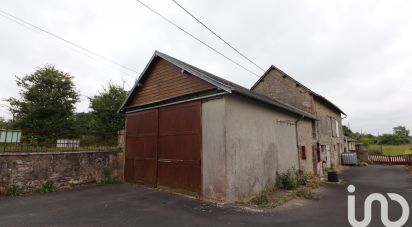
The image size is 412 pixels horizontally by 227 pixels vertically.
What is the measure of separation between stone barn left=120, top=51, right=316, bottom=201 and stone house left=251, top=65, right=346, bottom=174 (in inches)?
157

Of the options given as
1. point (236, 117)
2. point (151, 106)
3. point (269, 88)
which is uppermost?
point (269, 88)

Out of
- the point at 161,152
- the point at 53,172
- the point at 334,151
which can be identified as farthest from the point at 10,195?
the point at 334,151

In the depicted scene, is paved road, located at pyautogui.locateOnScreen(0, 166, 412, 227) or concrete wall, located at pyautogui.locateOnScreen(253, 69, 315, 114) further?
concrete wall, located at pyautogui.locateOnScreen(253, 69, 315, 114)

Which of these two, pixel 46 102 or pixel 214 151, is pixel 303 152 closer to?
pixel 214 151

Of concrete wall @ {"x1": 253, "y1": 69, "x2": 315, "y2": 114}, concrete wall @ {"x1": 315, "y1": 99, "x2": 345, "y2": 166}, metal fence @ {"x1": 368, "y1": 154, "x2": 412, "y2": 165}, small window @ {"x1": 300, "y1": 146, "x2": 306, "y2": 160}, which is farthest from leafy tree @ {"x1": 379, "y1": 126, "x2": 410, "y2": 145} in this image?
small window @ {"x1": 300, "y1": 146, "x2": 306, "y2": 160}

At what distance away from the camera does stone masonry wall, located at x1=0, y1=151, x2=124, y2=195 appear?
358 inches

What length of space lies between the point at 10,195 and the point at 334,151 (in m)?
23.6

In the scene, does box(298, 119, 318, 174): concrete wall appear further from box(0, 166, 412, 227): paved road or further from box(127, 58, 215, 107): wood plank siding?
box(127, 58, 215, 107): wood plank siding

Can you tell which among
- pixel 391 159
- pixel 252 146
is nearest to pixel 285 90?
pixel 252 146

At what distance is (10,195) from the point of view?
8.98 m

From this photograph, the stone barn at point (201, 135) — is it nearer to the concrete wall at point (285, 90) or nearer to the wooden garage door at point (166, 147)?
the wooden garage door at point (166, 147)

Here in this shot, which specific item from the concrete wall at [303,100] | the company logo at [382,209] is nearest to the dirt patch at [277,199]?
the company logo at [382,209]

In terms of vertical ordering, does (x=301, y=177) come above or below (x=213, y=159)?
below

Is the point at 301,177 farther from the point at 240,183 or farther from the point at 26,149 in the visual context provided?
the point at 26,149
